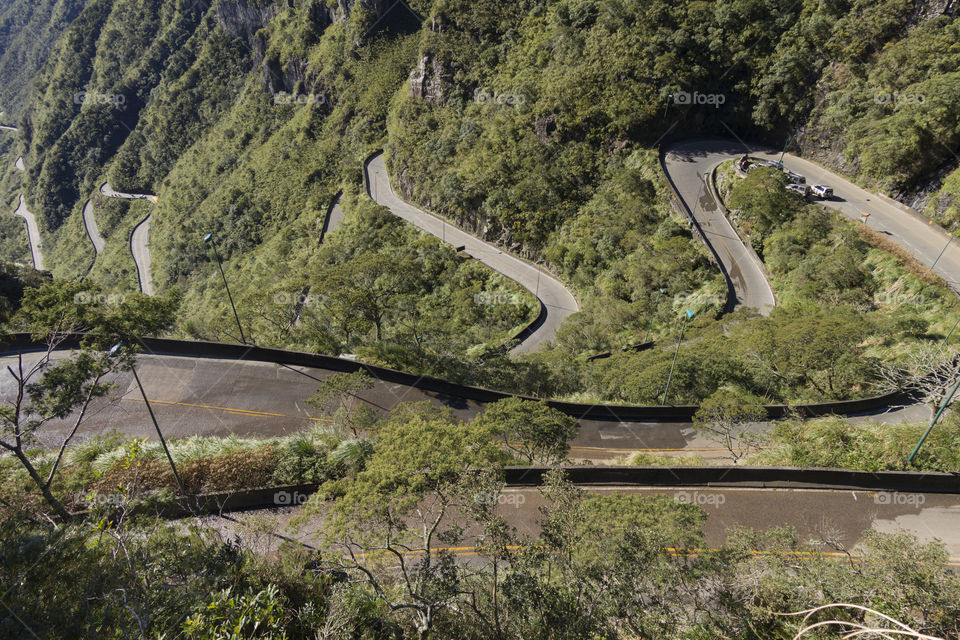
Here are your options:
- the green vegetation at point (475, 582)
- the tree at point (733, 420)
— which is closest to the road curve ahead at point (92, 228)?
the green vegetation at point (475, 582)

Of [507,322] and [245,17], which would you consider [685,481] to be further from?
[245,17]

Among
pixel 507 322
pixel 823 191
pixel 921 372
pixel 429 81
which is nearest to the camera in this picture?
pixel 921 372

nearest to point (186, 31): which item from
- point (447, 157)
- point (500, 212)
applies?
point (447, 157)

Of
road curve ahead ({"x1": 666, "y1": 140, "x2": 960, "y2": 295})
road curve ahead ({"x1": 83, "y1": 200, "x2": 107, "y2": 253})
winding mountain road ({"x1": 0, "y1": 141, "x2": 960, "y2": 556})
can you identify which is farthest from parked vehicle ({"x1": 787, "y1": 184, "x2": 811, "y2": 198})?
road curve ahead ({"x1": 83, "y1": 200, "x2": 107, "y2": 253})

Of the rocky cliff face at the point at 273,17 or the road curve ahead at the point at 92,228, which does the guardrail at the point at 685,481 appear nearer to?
the rocky cliff face at the point at 273,17

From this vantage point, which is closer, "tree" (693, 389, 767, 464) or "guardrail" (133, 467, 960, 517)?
"guardrail" (133, 467, 960, 517)

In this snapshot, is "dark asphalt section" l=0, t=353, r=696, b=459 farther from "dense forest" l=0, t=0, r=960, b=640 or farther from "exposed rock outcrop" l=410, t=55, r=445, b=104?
"exposed rock outcrop" l=410, t=55, r=445, b=104

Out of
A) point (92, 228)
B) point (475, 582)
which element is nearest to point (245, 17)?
point (92, 228)
